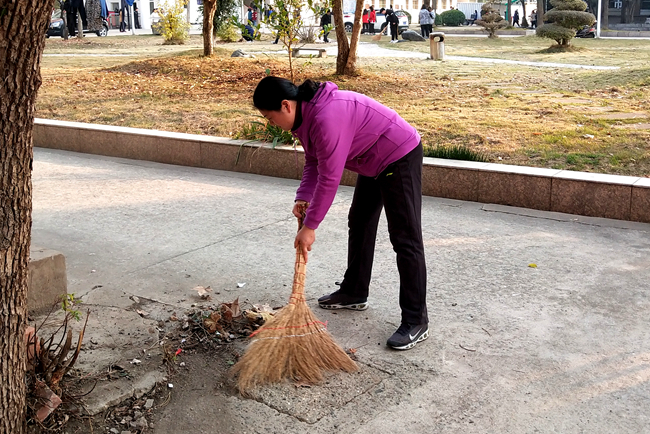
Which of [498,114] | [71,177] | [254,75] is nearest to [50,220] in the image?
[71,177]

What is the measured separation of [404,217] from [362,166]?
1.07 ft

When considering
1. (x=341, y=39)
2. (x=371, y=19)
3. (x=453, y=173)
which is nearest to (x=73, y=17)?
(x=371, y=19)

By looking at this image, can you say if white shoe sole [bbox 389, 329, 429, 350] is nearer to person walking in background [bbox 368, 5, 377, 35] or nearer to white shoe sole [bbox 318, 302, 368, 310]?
white shoe sole [bbox 318, 302, 368, 310]

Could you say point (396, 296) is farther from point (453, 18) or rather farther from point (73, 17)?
point (453, 18)

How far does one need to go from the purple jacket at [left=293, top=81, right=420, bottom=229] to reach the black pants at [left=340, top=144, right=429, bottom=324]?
69 millimetres

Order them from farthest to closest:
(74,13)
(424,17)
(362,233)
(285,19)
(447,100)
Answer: (424,17), (74,13), (447,100), (285,19), (362,233)

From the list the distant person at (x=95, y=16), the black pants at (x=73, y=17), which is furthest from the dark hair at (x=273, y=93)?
the distant person at (x=95, y=16)

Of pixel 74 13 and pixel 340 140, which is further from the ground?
pixel 74 13

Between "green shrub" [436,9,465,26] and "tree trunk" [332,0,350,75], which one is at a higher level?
"green shrub" [436,9,465,26]

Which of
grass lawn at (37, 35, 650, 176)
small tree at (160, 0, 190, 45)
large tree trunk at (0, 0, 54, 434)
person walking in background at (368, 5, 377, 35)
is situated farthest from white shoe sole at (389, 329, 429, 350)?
person walking in background at (368, 5, 377, 35)

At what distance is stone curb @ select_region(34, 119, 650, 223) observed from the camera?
611cm

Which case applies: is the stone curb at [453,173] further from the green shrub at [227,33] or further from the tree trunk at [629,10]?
the tree trunk at [629,10]

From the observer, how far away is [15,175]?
267cm

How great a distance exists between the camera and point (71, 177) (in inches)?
310
